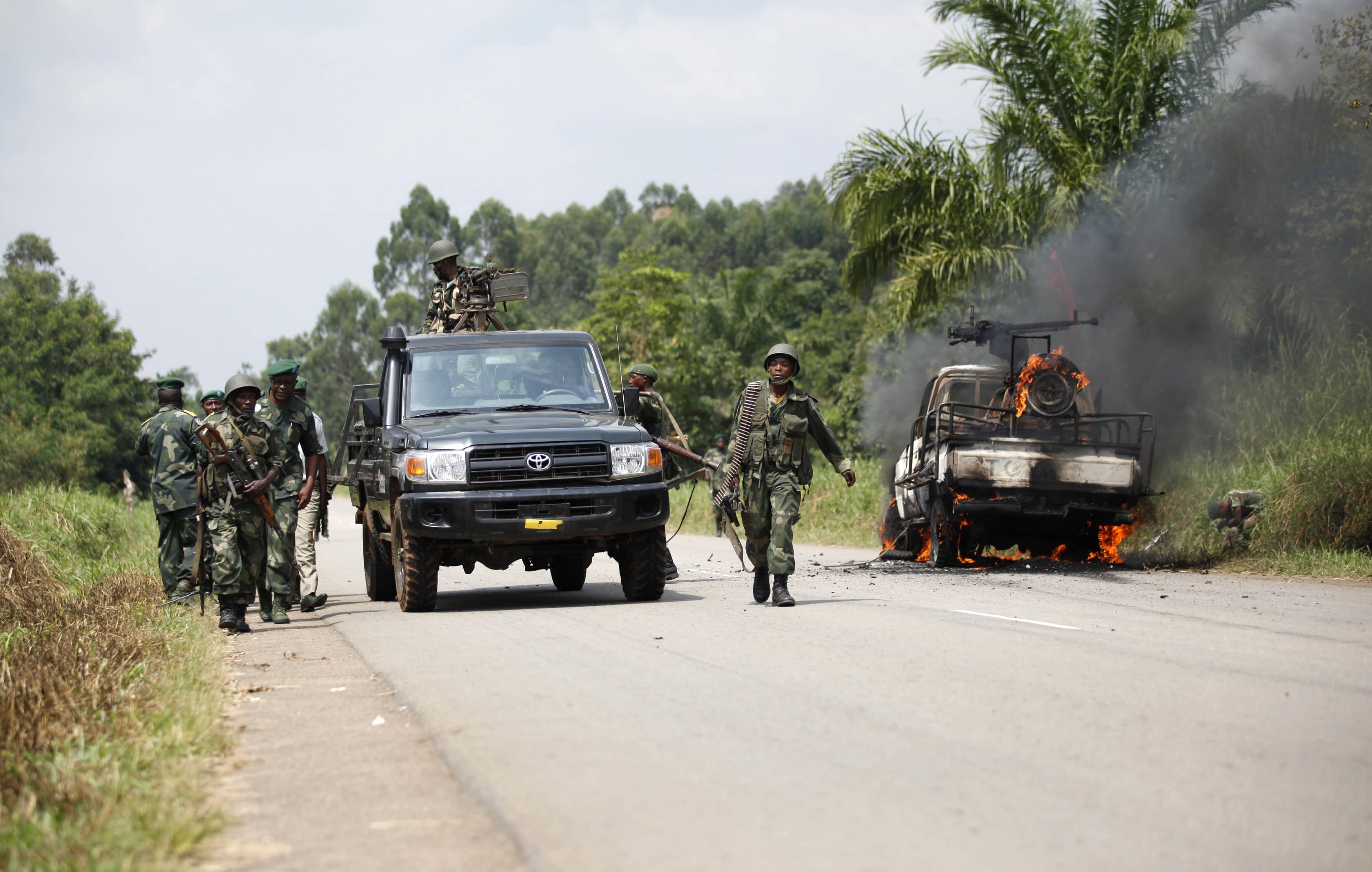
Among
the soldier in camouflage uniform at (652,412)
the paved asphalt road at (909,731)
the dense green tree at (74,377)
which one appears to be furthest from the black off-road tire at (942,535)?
the dense green tree at (74,377)

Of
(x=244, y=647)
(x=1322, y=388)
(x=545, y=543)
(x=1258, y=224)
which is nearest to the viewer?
(x=244, y=647)

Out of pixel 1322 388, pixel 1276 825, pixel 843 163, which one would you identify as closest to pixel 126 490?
pixel 843 163

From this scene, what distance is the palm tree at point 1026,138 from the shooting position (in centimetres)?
2075

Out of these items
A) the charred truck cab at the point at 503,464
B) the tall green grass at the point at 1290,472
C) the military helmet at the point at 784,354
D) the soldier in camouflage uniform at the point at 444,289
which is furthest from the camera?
the tall green grass at the point at 1290,472

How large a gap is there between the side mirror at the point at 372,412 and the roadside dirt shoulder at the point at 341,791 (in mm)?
4016

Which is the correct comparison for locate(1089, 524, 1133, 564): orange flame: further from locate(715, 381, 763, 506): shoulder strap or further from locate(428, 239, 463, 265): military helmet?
locate(428, 239, 463, 265): military helmet

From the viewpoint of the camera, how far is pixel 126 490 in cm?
3228

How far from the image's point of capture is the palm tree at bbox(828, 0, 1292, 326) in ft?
68.1

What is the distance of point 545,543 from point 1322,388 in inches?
423

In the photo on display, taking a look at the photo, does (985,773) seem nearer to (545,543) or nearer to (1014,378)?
(545,543)

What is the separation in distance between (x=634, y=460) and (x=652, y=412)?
2.42 meters

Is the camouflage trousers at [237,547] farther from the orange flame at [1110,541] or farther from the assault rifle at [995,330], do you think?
the orange flame at [1110,541]

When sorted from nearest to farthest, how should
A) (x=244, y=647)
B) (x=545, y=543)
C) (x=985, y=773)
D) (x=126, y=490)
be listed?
(x=985, y=773) → (x=244, y=647) → (x=545, y=543) → (x=126, y=490)

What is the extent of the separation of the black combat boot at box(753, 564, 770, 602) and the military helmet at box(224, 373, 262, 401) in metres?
4.04
